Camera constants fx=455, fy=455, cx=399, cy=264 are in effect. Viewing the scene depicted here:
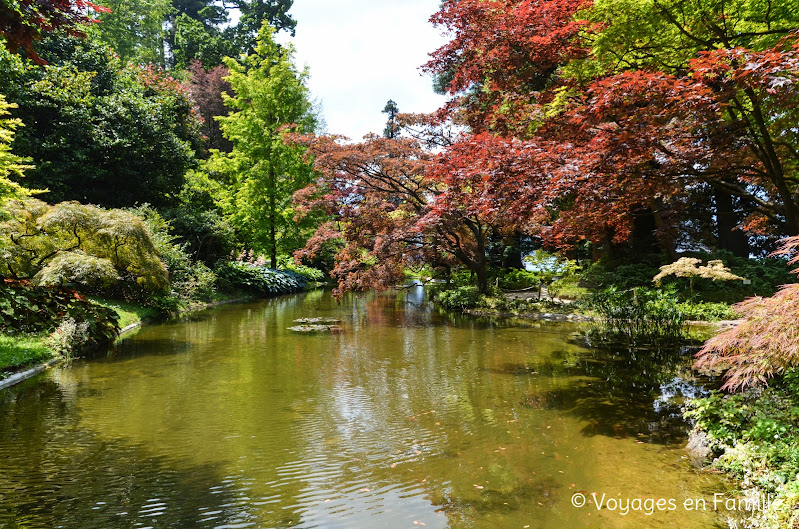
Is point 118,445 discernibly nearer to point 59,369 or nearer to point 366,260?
point 59,369

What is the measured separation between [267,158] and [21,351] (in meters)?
15.4

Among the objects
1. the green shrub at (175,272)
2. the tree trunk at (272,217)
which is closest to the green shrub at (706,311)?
the green shrub at (175,272)

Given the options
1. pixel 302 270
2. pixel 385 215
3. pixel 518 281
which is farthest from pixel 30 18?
pixel 302 270

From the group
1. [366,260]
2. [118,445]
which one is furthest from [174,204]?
[118,445]

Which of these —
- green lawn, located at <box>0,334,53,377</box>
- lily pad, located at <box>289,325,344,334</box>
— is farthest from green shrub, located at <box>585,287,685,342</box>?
green lawn, located at <box>0,334,53,377</box>

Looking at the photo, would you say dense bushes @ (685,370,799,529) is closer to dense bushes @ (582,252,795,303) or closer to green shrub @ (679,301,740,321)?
green shrub @ (679,301,740,321)

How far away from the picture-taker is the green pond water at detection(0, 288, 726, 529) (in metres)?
3.44

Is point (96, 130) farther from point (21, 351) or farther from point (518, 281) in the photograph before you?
point (518, 281)

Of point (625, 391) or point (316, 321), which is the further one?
point (316, 321)

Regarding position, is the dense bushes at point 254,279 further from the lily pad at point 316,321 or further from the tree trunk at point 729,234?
the tree trunk at point 729,234

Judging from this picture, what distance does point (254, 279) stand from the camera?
19938 millimetres

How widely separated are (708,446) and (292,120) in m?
22.0

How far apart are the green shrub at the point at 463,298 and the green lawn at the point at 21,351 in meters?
10.5

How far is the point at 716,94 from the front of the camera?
491cm
